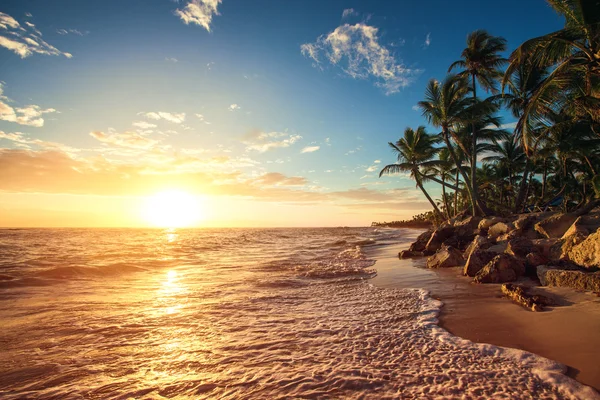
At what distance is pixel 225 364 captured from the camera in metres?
3.33

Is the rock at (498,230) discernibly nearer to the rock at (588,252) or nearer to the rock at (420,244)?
the rock at (420,244)

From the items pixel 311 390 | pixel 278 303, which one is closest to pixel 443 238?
pixel 278 303

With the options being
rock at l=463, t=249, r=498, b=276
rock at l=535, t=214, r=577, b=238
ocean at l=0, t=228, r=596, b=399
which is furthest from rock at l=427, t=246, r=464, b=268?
ocean at l=0, t=228, r=596, b=399

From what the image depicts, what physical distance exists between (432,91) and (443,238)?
616 inches

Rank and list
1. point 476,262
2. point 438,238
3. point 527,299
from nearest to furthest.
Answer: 1. point 527,299
2. point 476,262
3. point 438,238

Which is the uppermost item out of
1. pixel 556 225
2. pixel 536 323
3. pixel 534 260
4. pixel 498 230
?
pixel 556 225

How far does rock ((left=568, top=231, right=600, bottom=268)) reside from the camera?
6000mm

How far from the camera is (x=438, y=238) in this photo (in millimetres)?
14703

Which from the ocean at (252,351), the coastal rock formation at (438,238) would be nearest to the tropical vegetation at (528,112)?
the coastal rock formation at (438,238)

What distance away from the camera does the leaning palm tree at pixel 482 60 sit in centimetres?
2056

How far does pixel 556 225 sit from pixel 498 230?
2977 mm

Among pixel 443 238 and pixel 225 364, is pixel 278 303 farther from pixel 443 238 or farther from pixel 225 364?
pixel 443 238

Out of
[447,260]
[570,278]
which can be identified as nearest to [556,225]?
[447,260]

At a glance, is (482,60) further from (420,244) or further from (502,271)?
(502,271)
